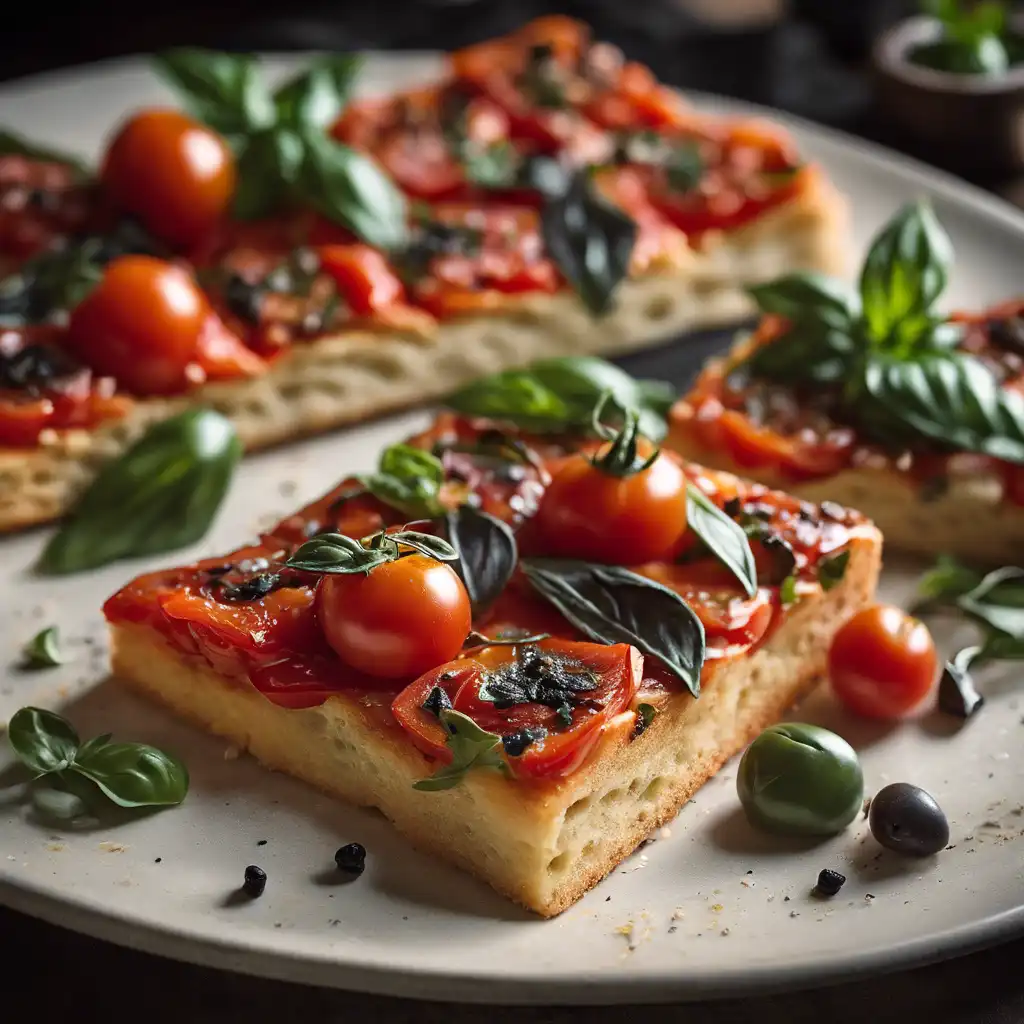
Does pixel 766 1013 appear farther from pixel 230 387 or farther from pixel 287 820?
pixel 230 387

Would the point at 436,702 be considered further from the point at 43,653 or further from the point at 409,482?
the point at 43,653

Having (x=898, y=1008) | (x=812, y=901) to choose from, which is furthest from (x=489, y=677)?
(x=898, y=1008)

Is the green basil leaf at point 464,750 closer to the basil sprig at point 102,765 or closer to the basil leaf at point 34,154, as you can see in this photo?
the basil sprig at point 102,765

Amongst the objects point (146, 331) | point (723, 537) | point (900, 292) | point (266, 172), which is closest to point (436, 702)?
point (723, 537)

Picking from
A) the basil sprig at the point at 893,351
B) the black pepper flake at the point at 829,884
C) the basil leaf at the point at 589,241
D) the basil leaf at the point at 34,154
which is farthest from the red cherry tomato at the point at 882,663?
the basil leaf at the point at 34,154

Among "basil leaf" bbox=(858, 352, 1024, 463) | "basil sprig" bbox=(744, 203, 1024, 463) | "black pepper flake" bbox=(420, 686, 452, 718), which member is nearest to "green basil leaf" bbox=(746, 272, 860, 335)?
"basil sprig" bbox=(744, 203, 1024, 463)
